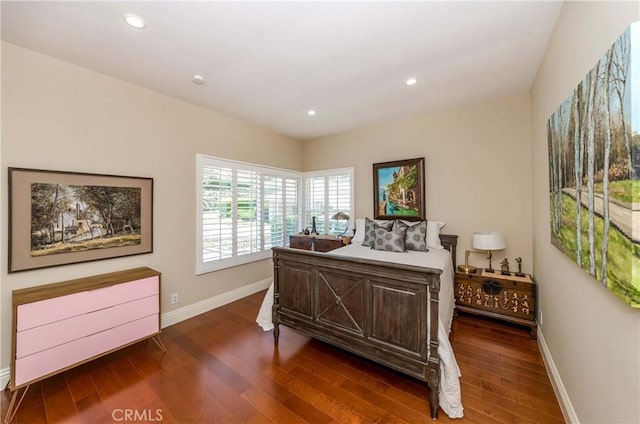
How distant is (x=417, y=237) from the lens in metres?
3.43

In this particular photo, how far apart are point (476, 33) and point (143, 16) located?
8.18 ft

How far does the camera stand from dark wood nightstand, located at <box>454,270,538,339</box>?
278cm

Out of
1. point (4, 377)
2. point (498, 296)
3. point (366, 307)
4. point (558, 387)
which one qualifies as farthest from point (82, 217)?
point (498, 296)

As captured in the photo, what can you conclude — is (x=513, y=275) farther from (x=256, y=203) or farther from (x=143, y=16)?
(x=143, y=16)

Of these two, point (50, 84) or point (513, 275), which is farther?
point (513, 275)

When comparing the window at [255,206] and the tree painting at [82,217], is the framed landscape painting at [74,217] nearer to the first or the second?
the tree painting at [82,217]

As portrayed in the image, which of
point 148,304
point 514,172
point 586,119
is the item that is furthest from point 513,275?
point 148,304

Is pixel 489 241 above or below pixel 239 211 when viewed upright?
below

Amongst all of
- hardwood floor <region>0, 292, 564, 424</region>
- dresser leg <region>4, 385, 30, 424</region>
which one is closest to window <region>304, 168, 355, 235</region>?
hardwood floor <region>0, 292, 564, 424</region>

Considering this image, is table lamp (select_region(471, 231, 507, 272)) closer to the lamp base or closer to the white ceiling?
the lamp base

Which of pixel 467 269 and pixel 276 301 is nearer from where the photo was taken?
pixel 276 301

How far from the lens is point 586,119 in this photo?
1.32 metres

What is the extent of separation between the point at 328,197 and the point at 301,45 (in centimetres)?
300

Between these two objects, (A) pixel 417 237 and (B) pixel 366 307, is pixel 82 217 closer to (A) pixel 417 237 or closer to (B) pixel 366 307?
(B) pixel 366 307
